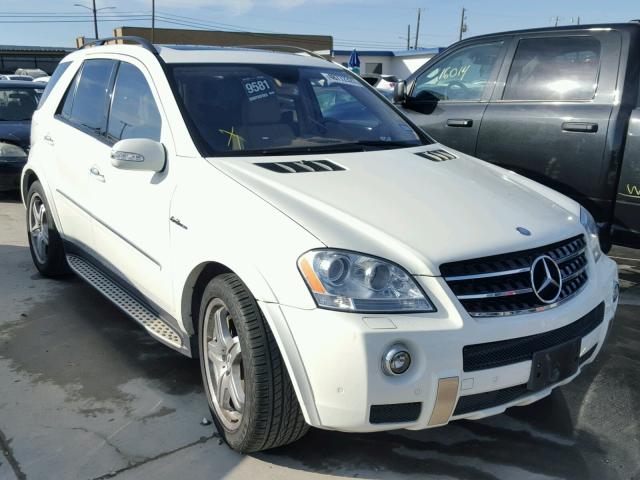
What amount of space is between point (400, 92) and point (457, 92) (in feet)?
1.67

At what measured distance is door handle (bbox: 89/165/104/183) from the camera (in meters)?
3.72

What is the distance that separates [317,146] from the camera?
342 centimetres

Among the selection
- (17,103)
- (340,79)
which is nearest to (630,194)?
(340,79)

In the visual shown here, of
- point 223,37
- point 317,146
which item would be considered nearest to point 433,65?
point 317,146

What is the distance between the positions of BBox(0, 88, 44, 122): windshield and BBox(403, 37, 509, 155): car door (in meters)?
5.65

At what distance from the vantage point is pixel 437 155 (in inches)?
142

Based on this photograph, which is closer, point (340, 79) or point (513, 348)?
point (513, 348)

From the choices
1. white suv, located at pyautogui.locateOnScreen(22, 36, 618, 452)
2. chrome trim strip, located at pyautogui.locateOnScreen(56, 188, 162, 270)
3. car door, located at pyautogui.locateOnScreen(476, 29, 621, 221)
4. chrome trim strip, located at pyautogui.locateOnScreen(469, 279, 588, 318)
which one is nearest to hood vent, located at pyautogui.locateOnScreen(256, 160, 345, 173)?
white suv, located at pyautogui.locateOnScreen(22, 36, 618, 452)

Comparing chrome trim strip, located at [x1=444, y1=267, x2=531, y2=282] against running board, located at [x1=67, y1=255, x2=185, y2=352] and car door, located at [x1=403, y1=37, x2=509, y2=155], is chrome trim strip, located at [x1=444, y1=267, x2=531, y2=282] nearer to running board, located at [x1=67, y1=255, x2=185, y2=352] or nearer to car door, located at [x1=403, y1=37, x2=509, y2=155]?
running board, located at [x1=67, y1=255, x2=185, y2=352]

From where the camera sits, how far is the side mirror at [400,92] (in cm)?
569

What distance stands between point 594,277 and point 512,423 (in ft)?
2.68

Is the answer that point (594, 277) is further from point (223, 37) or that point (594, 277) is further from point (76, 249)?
point (223, 37)

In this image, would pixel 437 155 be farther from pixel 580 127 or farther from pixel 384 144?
pixel 580 127

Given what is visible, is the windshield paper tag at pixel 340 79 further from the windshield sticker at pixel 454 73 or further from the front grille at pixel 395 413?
the front grille at pixel 395 413
